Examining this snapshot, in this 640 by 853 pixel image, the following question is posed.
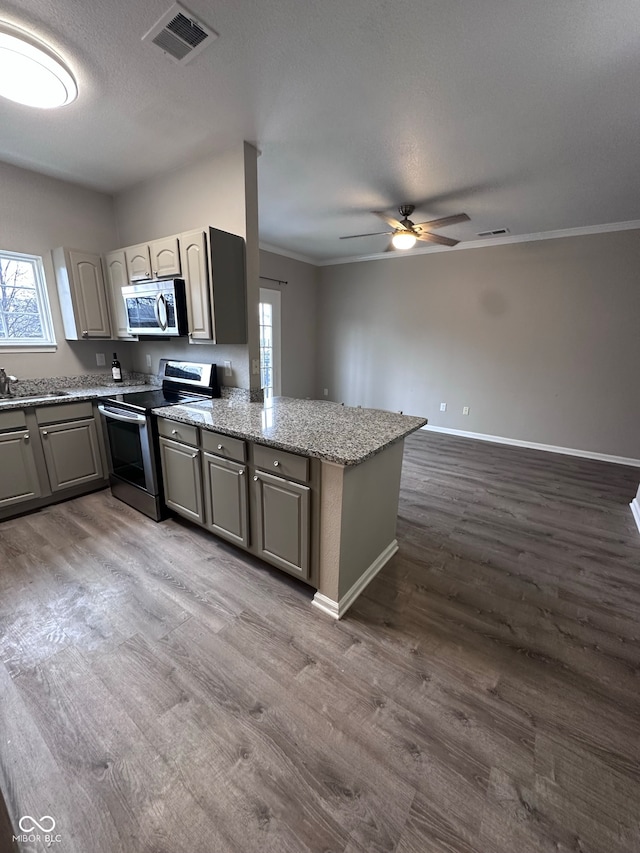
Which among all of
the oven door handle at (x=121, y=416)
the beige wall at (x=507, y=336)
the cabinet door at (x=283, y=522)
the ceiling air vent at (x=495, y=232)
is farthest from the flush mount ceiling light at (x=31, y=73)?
the beige wall at (x=507, y=336)

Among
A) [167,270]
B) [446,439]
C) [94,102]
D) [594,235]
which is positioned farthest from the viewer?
[446,439]

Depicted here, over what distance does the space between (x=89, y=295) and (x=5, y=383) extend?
3.41ft

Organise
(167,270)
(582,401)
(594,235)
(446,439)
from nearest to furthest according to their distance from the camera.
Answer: (167,270), (594,235), (582,401), (446,439)

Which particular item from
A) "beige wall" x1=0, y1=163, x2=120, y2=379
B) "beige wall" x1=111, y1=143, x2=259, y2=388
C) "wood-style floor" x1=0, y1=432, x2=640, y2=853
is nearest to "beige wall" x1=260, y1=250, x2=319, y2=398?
"beige wall" x1=111, y1=143, x2=259, y2=388

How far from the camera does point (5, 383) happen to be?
2873mm

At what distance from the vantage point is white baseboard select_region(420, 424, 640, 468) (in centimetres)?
423

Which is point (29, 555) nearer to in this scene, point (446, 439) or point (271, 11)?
point (271, 11)

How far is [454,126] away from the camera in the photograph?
2182 millimetres

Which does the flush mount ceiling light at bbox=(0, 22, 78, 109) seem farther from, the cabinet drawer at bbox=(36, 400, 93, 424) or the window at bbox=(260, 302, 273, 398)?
the window at bbox=(260, 302, 273, 398)

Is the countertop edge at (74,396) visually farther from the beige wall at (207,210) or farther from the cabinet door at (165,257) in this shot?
the cabinet door at (165,257)

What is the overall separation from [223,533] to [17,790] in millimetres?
1313

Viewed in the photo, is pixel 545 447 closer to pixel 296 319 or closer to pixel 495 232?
pixel 495 232

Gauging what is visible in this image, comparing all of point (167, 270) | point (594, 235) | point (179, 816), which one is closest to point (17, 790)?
point (179, 816)

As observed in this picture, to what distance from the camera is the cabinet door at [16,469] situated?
8.53 ft
